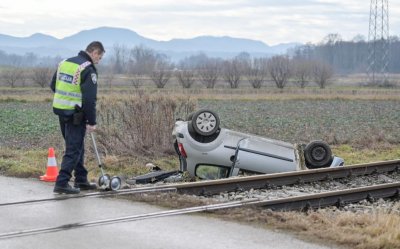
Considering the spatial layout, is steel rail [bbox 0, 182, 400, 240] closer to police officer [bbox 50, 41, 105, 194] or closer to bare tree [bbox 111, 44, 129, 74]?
police officer [bbox 50, 41, 105, 194]

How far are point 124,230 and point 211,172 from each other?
508cm

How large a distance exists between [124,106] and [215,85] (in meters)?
70.0

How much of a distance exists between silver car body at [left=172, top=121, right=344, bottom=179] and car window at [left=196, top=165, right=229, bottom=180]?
0.06ft

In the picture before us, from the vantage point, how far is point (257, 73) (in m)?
93.0

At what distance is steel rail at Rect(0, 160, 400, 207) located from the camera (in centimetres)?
945

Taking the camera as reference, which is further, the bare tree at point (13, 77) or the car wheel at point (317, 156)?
the bare tree at point (13, 77)

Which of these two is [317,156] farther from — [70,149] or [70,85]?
[70,85]

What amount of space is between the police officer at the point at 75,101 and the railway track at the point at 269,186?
21.7 inches

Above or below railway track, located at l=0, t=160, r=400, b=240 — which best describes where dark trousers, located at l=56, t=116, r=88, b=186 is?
above

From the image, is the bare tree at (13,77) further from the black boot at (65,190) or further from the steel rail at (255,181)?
the black boot at (65,190)

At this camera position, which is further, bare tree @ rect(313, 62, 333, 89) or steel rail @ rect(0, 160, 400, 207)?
bare tree @ rect(313, 62, 333, 89)

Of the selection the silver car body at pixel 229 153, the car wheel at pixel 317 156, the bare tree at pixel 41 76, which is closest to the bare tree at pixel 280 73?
the bare tree at pixel 41 76

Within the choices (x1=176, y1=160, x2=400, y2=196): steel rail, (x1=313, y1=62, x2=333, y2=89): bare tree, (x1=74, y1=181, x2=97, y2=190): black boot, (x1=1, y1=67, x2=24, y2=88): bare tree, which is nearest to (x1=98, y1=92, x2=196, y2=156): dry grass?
(x1=176, y1=160, x2=400, y2=196): steel rail

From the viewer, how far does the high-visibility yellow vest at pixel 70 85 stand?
30.4ft
